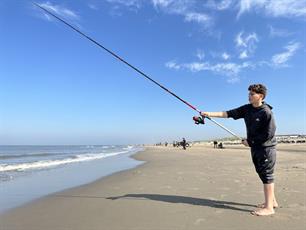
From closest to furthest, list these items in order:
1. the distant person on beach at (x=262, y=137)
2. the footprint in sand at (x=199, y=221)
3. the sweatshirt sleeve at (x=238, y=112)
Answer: the footprint in sand at (x=199, y=221), the distant person on beach at (x=262, y=137), the sweatshirt sleeve at (x=238, y=112)

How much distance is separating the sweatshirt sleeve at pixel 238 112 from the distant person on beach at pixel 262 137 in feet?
0.54

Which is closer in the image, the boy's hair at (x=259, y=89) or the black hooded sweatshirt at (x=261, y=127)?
the black hooded sweatshirt at (x=261, y=127)

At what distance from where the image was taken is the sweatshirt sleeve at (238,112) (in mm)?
6232

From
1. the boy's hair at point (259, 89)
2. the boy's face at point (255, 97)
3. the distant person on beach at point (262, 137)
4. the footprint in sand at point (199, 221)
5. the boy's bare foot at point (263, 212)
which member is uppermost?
the boy's hair at point (259, 89)

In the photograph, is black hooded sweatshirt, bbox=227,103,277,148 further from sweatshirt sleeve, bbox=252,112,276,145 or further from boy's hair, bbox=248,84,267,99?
boy's hair, bbox=248,84,267,99

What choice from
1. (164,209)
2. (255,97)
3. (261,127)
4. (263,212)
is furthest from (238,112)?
(164,209)

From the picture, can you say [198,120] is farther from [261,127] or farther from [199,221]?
[199,221]

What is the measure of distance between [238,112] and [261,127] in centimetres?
56

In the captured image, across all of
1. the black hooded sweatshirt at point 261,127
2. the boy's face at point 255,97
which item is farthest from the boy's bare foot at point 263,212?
the boy's face at point 255,97

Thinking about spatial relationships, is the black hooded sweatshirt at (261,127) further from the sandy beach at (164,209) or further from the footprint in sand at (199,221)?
the footprint in sand at (199,221)

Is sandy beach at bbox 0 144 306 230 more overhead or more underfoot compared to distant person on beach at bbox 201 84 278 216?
more underfoot

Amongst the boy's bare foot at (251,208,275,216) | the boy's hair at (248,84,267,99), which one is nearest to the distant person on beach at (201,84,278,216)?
Answer: the boy's hair at (248,84,267,99)

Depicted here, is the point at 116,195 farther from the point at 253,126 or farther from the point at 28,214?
the point at 253,126

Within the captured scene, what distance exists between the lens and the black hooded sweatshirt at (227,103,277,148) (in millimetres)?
5816
